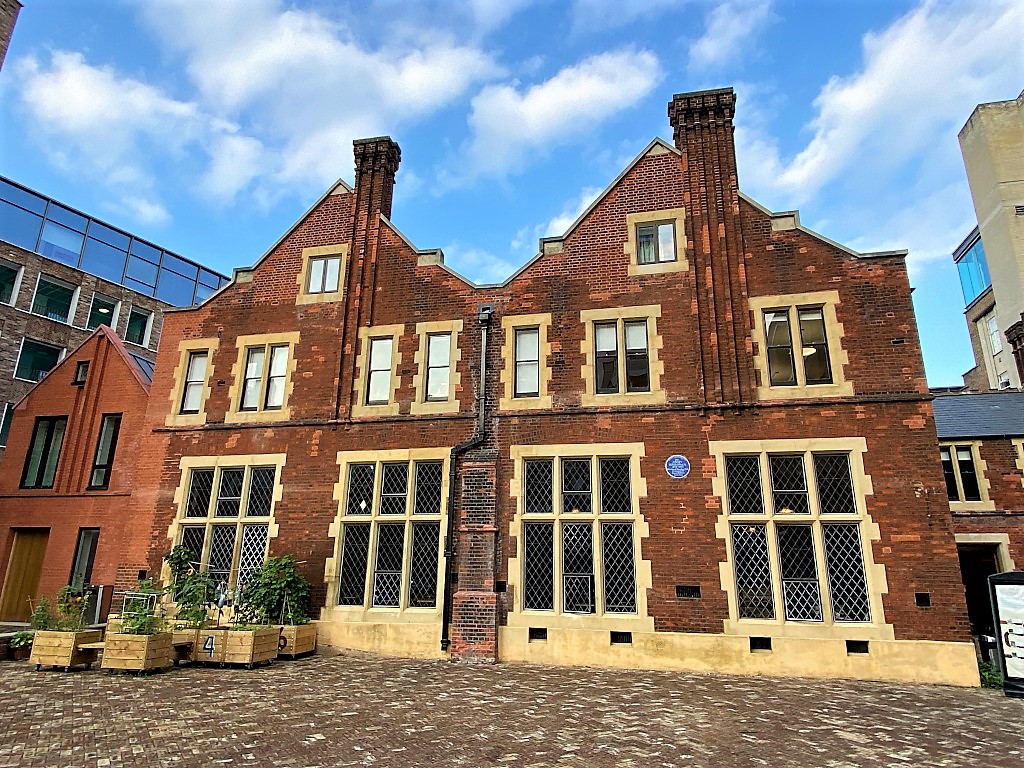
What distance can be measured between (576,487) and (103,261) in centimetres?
3390

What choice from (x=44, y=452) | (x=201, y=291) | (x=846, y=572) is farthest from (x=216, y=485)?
(x=201, y=291)

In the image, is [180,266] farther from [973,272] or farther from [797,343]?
[973,272]

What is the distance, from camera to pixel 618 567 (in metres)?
12.1

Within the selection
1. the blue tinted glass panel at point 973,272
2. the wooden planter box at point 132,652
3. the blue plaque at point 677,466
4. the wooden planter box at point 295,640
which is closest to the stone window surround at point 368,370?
the wooden planter box at point 295,640

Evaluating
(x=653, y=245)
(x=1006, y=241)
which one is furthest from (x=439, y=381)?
(x=1006, y=241)

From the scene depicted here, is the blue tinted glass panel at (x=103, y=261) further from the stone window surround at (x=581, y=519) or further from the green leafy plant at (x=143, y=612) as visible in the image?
the stone window surround at (x=581, y=519)

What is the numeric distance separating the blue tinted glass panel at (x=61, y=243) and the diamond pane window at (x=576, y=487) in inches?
1273

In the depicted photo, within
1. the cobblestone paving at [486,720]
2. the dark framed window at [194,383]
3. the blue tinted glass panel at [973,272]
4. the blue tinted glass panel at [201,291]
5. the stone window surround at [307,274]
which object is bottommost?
the cobblestone paving at [486,720]

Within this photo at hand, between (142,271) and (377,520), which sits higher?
(142,271)

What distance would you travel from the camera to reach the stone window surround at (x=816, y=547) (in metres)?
10.8

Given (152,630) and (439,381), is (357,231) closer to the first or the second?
(439,381)

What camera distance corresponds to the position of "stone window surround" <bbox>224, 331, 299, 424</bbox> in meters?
14.8

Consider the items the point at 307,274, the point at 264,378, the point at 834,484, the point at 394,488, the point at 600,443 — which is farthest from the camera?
the point at 307,274

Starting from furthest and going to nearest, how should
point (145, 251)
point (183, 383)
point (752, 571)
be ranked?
1. point (145, 251)
2. point (183, 383)
3. point (752, 571)
